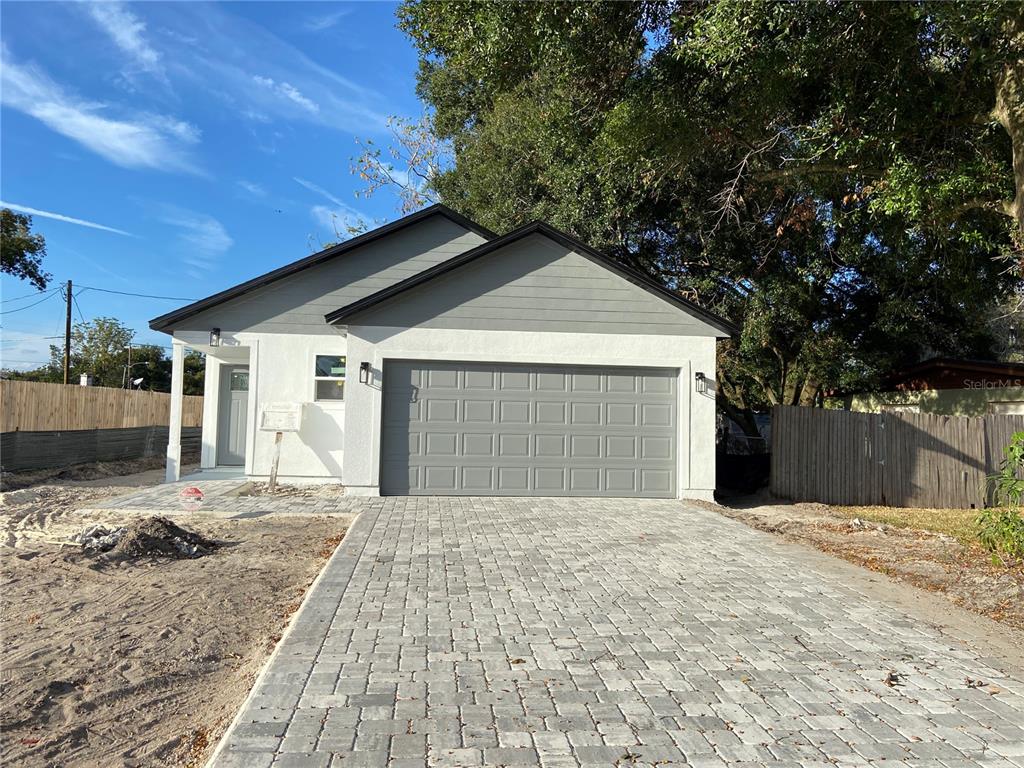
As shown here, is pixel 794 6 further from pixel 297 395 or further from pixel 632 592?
pixel 297 395

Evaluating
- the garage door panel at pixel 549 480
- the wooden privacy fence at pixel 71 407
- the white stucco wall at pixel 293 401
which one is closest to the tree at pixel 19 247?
the wooden privacy fence at pixel 71 407

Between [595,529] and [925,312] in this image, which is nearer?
[595,529]

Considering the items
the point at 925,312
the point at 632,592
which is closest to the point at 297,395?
the point at 632,592

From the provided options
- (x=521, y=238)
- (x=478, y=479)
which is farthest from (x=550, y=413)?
(x=521, y=238)

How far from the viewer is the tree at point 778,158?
9.05 m

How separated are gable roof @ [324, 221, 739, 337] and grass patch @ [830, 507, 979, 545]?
405cm

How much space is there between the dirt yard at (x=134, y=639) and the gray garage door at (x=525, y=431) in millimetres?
3326

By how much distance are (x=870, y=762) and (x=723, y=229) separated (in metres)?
13.7

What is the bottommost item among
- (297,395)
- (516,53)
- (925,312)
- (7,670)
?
(7,670)

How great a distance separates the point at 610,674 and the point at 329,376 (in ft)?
34.4

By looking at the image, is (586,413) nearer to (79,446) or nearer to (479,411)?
(479,411)

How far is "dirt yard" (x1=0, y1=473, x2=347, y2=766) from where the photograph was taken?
3.69m

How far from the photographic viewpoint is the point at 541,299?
12188mm

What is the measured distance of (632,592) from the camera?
20.6 feet
